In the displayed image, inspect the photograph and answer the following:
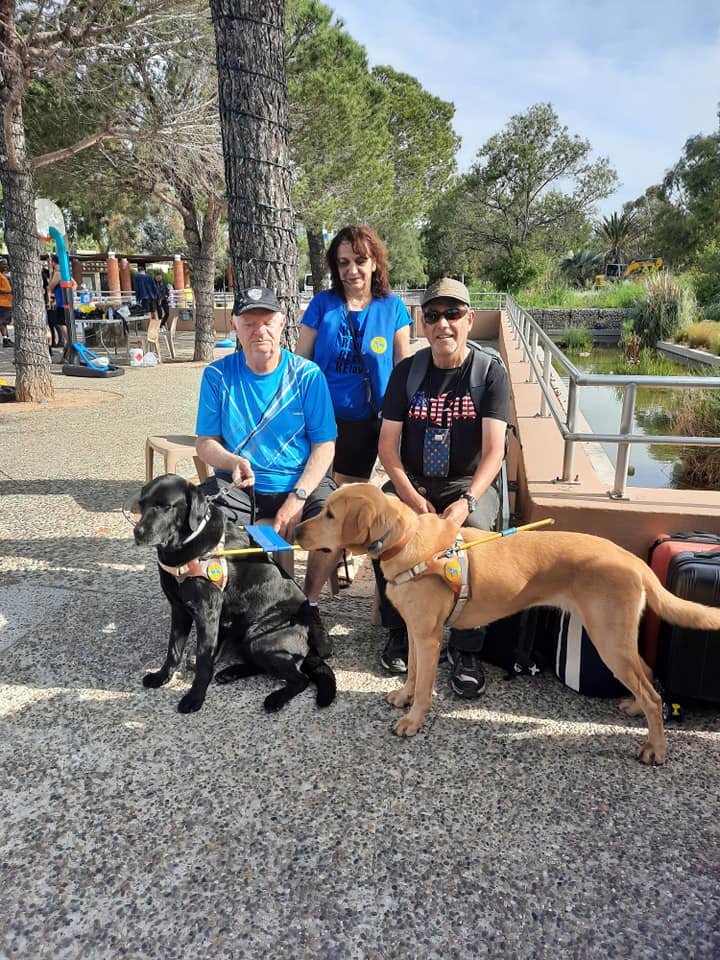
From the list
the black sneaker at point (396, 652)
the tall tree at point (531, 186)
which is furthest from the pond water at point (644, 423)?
the tall tree at point (531, 186)

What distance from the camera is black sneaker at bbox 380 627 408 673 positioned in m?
3.28

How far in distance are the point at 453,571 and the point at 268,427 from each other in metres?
1.46

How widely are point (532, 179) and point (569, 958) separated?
5980cm

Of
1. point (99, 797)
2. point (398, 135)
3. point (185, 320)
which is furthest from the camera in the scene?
point (398, 135)

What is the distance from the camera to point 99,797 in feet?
7.91

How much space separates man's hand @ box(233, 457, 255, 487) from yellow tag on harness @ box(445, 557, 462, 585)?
1.30 metres

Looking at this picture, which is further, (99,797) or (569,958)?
(99,797)

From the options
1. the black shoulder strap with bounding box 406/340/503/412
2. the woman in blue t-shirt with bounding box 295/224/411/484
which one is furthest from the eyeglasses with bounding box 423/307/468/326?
the woman in blue t-shirt with bounding box 295/224/411/484

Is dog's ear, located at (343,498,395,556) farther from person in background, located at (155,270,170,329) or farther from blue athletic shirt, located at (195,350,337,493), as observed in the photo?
person in background, located at (155,270,170,329)

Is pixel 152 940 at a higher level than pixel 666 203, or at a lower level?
lower

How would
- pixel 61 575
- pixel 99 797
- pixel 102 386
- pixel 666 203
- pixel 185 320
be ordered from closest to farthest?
pixel 99 797
pixel 61 575
pixel 102 386
pixel 185 320
pixel 666 203

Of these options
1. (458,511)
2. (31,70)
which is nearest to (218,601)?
(458,511)

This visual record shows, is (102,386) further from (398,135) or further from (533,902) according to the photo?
(398,135)

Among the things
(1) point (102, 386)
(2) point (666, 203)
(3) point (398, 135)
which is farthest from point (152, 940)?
(2) point (666, 203)
